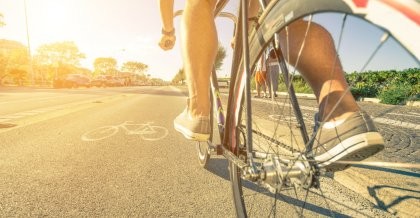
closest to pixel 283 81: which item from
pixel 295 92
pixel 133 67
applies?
pixel 295 92

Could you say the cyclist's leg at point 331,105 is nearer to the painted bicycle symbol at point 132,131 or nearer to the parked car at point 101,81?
the painted bicycle symbol at point 132,131

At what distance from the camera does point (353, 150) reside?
1078mm

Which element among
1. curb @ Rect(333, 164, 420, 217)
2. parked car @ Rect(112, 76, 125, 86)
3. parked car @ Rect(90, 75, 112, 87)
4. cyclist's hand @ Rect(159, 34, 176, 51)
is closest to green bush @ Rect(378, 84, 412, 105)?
curb @ Rect(333, 164, 420, 217)

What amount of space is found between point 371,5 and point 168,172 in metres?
2.45

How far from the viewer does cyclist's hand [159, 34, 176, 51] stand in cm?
246

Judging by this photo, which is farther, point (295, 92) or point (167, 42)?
point (167, 42)

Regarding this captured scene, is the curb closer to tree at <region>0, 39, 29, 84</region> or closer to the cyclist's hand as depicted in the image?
the cyclist's hand

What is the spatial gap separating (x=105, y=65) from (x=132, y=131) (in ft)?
410

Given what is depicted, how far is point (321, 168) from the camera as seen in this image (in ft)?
3.97

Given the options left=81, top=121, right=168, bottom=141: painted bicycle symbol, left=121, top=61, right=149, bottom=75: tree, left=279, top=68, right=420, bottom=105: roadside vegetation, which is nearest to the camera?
left=279, top=68, right=420, bottom=105: roadside vegetation

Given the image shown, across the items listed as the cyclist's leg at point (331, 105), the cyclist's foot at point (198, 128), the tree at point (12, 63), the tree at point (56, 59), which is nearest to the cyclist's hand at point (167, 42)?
the cyclist's foot at point (198, 128)

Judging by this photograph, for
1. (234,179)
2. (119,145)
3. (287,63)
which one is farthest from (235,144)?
(119,145)

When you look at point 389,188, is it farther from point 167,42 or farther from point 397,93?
point 167,42

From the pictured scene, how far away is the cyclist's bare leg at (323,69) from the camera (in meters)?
1.19
